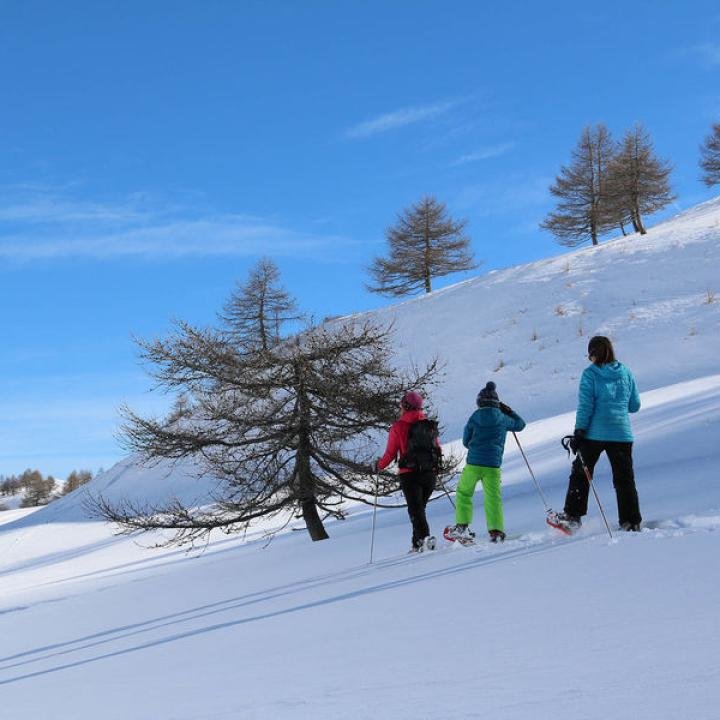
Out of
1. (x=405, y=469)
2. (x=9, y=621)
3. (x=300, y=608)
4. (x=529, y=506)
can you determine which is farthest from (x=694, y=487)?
(x=9, y=621)

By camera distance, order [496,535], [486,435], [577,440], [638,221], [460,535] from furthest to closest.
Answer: [638,221] → [486,435] → [460,535] → [496,535] → [577,440]

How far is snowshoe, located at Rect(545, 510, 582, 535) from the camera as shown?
699 cm

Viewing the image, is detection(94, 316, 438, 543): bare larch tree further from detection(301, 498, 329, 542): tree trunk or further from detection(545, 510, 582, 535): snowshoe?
detection(545, 510, 582, 535): snowshoe

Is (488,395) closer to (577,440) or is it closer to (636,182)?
(577,440)

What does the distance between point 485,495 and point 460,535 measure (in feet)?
1.59

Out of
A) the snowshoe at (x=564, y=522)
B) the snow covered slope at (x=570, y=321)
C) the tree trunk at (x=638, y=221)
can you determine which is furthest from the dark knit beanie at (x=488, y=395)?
the tree trunk at (x=638, y=221)

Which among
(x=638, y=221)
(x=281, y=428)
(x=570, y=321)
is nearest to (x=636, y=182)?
(x=638, y=221)

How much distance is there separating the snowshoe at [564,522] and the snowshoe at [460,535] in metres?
0.99

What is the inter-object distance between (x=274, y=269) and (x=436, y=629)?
104ft

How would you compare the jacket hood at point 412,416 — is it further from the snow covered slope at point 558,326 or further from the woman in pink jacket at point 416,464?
the snow covered slope at point 558,326

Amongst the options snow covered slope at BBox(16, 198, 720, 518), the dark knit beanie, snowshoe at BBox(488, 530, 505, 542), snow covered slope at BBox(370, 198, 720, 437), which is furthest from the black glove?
snow covered slope at BBox(370, 198, 720, 437)

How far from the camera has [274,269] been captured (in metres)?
35.2

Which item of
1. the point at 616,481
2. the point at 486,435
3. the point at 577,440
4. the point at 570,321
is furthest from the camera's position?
the point at 570,321

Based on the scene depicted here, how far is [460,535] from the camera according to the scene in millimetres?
7777
